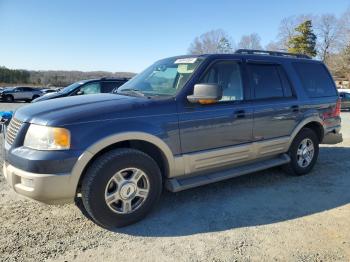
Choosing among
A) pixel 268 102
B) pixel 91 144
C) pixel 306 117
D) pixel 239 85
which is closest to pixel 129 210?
pixel 91 144

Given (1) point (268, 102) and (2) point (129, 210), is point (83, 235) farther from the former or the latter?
(1) point (268, 102)

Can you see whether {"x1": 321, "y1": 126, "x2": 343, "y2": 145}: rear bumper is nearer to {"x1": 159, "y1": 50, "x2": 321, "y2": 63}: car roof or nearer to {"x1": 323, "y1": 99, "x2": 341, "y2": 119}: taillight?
{"x1": 323, "y1": 99, "x2": 341, "y2": 119}: taillight

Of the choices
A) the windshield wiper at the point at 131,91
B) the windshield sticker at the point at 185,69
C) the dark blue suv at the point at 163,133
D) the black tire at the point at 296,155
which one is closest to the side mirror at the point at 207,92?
the dark blue suv at the point at 163,133

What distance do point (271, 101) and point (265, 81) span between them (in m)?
0.31

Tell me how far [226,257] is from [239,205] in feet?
4.18

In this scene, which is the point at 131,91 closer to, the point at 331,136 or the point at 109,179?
the point at 109,179

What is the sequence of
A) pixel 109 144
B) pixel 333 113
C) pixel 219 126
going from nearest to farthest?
1. pixel 109 144
2. pixel 219 126
3. pixel 333 113

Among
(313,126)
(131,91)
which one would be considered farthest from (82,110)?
(313,126)

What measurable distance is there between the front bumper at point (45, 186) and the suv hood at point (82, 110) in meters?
0.50

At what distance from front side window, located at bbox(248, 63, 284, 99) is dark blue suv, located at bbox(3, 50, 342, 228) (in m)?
0.02

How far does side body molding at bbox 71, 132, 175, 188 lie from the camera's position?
3275 millimetres

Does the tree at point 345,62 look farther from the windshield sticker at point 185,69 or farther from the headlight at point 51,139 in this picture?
the headlight at point 51,139

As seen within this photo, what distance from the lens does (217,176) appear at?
14.2ft

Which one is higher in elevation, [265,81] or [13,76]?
[13,76]
